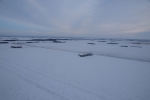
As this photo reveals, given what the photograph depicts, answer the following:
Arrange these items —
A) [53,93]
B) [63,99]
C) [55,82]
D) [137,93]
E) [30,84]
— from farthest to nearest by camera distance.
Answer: [55,82]
[30,84]
[137,93]
[53,93]
[63,99]

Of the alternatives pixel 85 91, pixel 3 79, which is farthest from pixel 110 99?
pixel 3 79

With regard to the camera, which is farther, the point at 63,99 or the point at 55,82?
the point at 55,82

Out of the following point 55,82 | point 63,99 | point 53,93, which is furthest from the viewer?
point 55,82

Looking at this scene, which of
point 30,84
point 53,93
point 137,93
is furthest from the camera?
point 30,84

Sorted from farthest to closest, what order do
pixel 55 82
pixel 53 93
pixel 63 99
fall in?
pixel 55 82, pixel 53 93, pixel 63 99

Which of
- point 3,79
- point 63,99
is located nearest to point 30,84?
point 3,79

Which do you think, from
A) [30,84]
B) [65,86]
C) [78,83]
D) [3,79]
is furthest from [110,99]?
[3,79]

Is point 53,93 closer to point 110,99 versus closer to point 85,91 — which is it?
point 85,91

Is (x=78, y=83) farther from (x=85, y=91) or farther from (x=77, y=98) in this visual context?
(x=77, y=98)

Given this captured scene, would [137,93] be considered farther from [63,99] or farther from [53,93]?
[53,93]

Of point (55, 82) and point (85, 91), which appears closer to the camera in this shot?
point (85, 91)
